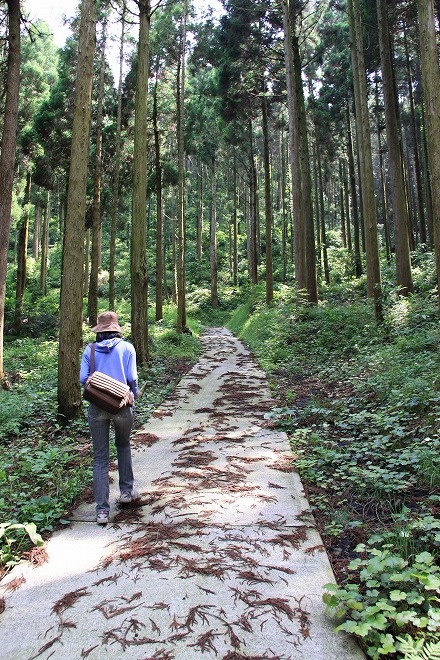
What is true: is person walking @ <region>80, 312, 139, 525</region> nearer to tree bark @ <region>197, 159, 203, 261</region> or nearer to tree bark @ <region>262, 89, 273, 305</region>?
tree bark @ <region>262, 89, 273, 305</region>

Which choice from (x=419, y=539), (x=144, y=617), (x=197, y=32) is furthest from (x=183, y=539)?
(x=197, y=32)

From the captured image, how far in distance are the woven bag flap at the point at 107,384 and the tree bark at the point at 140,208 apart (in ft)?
23.5

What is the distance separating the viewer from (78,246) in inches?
290

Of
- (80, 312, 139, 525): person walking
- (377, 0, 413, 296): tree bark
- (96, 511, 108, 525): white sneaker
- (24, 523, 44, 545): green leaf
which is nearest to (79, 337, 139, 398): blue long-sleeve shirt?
(80, 312, 139, 525): person walking

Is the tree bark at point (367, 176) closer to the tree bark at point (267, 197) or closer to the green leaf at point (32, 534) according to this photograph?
the tree bark at point (267, 197)

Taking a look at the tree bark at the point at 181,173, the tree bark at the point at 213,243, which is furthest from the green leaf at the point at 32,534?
the tree bark at the point at 213,243

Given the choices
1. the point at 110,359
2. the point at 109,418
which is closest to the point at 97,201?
the point at 110,359

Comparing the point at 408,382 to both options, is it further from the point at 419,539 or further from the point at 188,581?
the point at 188,581

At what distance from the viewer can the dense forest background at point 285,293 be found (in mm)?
3875

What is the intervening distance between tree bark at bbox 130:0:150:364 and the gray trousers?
23.2 feet

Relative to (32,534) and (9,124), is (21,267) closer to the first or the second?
(9,124)

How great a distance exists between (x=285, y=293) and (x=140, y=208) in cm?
1007

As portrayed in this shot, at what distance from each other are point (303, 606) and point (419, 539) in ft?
3.18

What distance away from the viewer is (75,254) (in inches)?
288
